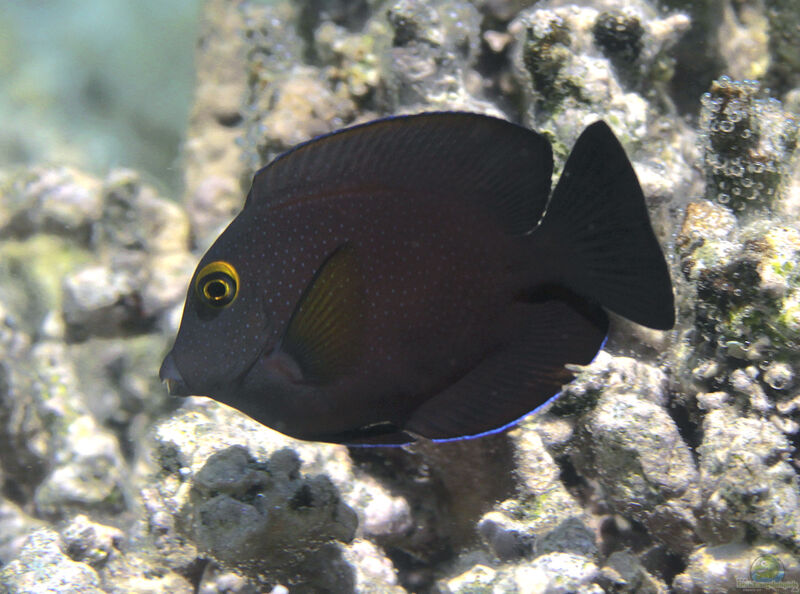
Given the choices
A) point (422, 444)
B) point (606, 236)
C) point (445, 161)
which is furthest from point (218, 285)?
point (422, 444)

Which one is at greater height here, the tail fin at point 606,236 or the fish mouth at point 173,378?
the tail fin at point 606,236

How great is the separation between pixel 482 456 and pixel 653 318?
0.95m

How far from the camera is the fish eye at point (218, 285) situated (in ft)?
5.02

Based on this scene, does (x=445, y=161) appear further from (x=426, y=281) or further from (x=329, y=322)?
(x=329, y=322)

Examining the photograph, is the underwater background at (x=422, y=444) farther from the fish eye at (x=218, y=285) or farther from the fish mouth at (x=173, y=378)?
the fish eye at (x=218, y=285)

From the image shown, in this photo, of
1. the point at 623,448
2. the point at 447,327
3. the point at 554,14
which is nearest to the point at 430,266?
the point at 447,327

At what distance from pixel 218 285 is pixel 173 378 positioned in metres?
0.27

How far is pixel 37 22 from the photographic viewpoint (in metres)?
4.66

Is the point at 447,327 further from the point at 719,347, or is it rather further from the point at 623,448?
the point at 719,347

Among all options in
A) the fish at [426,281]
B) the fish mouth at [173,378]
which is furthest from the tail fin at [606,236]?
the fish mouth at [173,378]

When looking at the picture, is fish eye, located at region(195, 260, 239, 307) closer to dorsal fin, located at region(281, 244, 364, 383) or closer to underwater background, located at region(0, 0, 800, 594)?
dorsal fin, located at region(281, 244, 364, 383)

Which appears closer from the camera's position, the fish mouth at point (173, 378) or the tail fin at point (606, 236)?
the tail fin at point (606, 236)

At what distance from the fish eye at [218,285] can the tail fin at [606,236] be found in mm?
773

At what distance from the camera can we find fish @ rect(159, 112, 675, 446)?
1.45 metres
